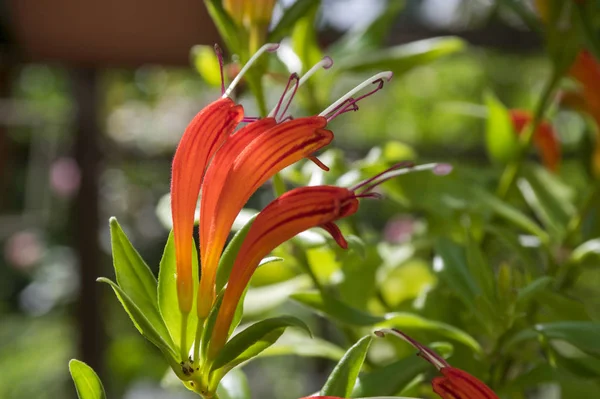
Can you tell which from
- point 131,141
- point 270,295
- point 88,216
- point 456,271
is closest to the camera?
point 456,271

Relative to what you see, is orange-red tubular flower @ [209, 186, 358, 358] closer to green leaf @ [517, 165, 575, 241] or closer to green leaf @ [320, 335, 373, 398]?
green leaf @ [320, 335, 373, 398]

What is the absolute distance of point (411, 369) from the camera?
1.02 feet

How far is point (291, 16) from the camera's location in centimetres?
39

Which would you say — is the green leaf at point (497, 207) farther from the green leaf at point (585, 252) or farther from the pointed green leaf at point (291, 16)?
the pointed green leaf at point (291, 16)

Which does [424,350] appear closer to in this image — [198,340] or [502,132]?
[198,340]

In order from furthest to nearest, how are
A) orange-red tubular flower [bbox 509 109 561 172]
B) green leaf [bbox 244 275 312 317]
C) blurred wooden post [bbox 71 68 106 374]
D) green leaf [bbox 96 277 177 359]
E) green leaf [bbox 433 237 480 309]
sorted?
blurred wooden post [bbox 71 68 106 374] < orange-red tubular flower [bbox 509 109 561 172] < green leaf [bbox 244 275 312 317] < green leaf [bbox 433 237 480 309] < green leaf [bbox 96 277 177 359]

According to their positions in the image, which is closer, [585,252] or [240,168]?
[240,168]

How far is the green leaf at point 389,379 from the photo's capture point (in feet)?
0.98

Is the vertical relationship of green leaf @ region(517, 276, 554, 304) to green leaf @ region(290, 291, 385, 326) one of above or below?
below

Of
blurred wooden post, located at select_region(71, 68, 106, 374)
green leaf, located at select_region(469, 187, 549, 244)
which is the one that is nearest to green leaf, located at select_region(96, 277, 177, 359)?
green leaf, located at select_region(469, 187, 549, 244)

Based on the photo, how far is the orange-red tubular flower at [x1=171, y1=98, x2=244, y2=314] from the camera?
0.28 meters

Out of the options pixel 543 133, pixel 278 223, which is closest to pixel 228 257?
pixel 278 223

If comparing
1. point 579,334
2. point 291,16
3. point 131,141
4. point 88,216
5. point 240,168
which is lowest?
point 579,334

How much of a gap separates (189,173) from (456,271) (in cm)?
17
